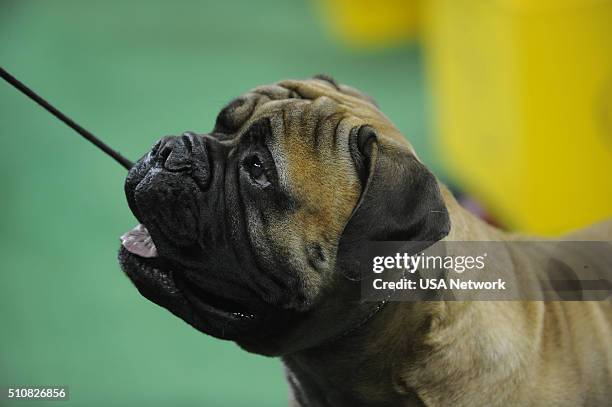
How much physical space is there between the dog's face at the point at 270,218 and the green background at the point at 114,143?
65.8 inches

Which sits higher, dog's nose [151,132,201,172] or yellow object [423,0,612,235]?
dog's nose [151,132,201,172]

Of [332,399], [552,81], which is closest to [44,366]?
[332,399]

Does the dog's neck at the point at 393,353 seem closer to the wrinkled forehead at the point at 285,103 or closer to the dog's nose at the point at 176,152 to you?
the wrinkled forehead at the point at 285,103

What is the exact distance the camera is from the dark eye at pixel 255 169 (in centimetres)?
207

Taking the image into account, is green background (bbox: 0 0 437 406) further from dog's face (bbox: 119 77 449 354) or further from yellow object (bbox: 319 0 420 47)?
dog's face (bbox: 119 77 449 354)

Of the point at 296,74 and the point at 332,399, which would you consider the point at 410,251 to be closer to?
the point at 332,399

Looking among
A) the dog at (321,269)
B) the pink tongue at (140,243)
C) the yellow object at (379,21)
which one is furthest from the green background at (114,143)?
the dog at (321,269)

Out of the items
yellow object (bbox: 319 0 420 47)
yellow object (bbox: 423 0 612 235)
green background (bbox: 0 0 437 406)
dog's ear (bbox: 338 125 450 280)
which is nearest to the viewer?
dog's ear (bbox: 338 125 450 280)

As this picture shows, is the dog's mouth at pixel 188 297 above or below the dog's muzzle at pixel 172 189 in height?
below

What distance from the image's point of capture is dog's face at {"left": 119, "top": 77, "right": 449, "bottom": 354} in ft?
6.66

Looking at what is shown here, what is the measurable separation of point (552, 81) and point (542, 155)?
337mm

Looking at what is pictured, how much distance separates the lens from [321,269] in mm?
2043

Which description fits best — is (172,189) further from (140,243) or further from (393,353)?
(393,353)

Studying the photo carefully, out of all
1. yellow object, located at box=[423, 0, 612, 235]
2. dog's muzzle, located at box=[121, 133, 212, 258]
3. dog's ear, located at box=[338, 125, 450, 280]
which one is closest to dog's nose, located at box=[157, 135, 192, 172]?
dog's muzzle, located at box=[121, 133, 212, 258]
